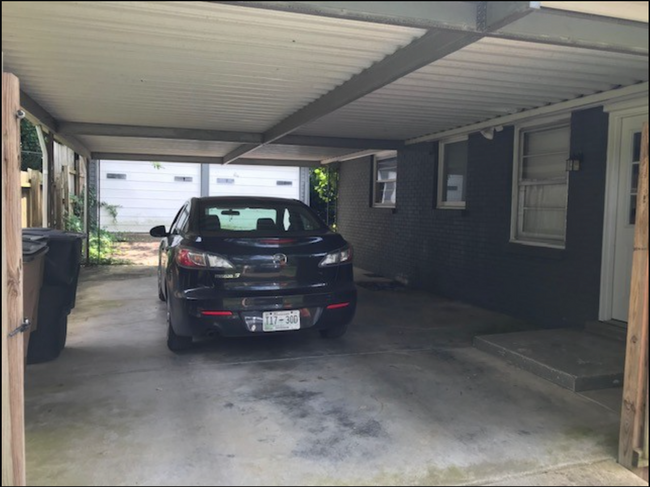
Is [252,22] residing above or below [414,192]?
above

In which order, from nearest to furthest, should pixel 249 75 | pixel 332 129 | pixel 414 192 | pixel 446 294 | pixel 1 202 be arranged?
pixel 1 202 < pixel 249 75 < pixel 332 129 < pixel 446 294 < pixel 414 192

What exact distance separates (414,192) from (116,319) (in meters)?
5.36

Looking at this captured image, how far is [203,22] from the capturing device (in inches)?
139

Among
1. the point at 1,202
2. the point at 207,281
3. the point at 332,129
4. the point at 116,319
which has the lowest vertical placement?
the point at 116,319

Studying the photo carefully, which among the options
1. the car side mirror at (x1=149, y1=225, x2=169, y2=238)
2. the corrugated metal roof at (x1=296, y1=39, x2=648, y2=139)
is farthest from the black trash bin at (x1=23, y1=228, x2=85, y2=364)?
the corrugated metal roof at (x1=296, y1=39, x2=648, y2=139)

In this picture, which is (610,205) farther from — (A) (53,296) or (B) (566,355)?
(A) (53,296)

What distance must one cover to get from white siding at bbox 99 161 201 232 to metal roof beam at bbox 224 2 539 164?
13.8 m

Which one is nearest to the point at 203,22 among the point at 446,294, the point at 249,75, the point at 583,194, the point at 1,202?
the point at 249,75

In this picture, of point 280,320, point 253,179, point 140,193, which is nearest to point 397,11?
point 280,320

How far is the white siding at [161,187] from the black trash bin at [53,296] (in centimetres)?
1369

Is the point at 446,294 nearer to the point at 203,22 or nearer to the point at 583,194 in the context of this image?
the point at 583,194

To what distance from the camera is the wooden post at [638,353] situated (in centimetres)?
282

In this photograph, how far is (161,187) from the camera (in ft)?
62.9

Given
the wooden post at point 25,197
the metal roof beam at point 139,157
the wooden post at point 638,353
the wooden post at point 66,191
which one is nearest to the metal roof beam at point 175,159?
the metal roof beam at point 139,157
